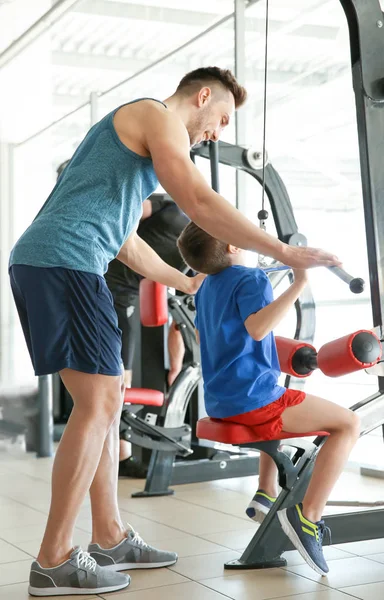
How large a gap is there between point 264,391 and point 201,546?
70 cm

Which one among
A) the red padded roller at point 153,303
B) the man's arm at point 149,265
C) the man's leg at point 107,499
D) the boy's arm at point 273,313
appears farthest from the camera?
the red padded roller at point 153,303

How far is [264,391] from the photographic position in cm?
226

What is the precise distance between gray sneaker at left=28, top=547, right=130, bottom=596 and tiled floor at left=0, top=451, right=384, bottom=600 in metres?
0.03

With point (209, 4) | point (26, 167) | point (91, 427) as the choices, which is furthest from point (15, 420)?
point (91, 427)

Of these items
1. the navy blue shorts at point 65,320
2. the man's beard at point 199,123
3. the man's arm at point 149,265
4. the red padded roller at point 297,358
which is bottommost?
the red padded roller at point 297,358

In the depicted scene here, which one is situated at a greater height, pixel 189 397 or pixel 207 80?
pixel 207 80

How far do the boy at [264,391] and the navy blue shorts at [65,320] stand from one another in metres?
0.36

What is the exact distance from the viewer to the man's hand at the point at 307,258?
193 cm

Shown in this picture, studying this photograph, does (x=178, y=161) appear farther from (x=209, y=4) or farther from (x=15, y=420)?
(x=15, y=420)

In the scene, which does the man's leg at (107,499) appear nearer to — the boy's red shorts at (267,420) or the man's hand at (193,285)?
the boy's red shorts at (267,420)

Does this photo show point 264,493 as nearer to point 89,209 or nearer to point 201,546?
point 201,546

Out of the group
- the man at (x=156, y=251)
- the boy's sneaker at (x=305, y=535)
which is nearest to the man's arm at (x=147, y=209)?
the man at (x=156, y=251)

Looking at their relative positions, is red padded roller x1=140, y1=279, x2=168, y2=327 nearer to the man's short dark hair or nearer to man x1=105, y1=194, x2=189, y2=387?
man x1=105, y1=194, x2=189, y2=387

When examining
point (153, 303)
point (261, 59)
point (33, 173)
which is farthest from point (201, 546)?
point (33, 173)
